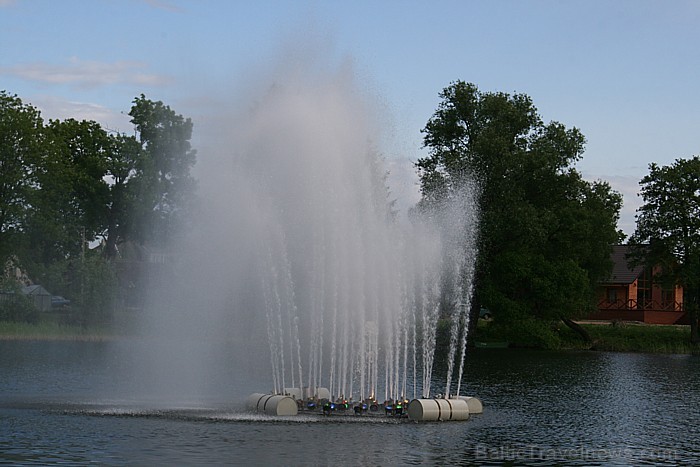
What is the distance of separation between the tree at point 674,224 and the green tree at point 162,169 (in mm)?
48792

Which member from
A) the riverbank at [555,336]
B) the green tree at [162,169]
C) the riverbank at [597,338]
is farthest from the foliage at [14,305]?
the riverbank at [597,338]

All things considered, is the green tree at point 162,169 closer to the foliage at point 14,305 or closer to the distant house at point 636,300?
the foliage at point 14,305

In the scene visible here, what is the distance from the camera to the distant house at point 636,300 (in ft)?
413

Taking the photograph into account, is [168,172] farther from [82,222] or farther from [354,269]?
[354,269]

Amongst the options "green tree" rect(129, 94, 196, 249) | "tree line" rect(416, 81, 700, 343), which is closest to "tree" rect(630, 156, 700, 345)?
"tree line" rect(416, 81, 700, 343)

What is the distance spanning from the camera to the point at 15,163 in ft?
324

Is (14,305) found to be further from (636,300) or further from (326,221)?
(636,300)

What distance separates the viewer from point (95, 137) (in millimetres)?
107688

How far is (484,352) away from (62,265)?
141ft

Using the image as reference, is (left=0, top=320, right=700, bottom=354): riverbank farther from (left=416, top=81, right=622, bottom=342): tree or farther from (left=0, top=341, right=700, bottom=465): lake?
(left=0, top=341, right=700, bottom=465): lake

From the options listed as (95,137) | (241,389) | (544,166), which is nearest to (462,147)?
(544,166)

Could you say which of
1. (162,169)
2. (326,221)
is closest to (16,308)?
(162,169)

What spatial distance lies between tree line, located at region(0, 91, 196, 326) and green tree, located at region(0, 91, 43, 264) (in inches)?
3.9

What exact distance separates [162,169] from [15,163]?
641 inches
